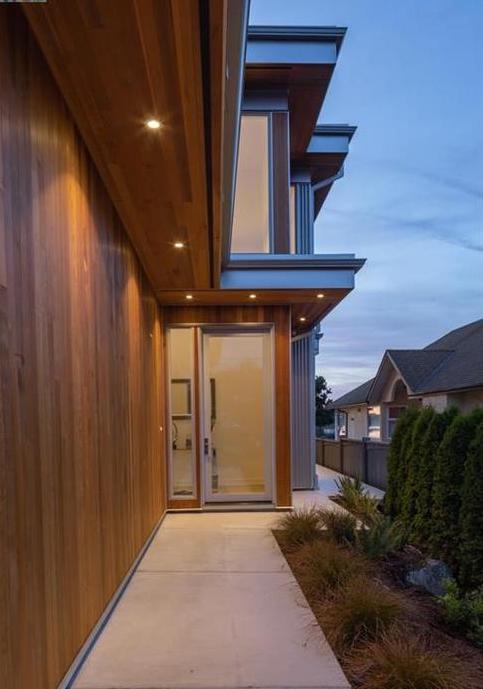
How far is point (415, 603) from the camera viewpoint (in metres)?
3.71

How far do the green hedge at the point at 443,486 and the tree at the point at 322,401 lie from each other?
27.4m

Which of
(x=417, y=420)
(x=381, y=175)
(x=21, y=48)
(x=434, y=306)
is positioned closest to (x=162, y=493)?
(x=417, y=420)

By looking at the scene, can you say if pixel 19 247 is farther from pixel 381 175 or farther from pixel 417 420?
pixel 381 175

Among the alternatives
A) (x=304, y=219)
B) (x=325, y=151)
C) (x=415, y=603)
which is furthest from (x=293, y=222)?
(x=415, y=603)

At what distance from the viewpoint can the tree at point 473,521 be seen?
13.8 feet

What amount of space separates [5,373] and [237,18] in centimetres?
172

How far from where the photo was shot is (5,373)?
1.83 m

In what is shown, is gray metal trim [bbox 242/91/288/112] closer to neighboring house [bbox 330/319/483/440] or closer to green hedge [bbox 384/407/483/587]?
green hedge [bbox 384/407/483/587]

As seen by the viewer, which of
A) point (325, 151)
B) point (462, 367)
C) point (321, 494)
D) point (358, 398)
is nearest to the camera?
point (321, 494)

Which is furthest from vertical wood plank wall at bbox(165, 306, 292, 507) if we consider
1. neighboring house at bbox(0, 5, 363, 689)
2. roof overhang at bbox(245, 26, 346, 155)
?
roof overhang at bbox(245, 26, 346, 155)

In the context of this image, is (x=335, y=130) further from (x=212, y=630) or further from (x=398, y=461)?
(x=212, y=630)

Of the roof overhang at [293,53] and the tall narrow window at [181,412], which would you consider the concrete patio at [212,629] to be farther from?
the roof overhang at [293,53]

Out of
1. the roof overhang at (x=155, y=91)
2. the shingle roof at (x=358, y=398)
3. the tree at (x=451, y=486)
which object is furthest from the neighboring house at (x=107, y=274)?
the shingle roof at (x=358, y=398)

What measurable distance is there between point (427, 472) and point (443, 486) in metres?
0.43
